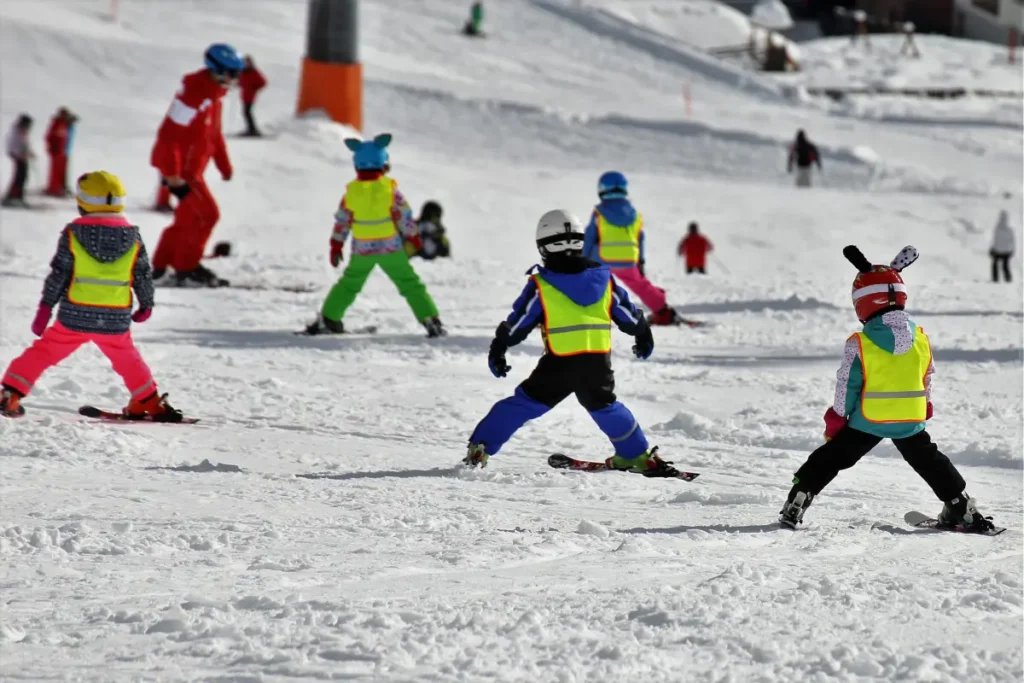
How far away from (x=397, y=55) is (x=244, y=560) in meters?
29.2

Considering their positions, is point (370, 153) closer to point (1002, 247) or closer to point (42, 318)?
point (42, 318)

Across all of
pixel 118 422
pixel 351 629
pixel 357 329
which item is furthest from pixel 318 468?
pixel 357 329

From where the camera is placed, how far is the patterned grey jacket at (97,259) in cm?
679

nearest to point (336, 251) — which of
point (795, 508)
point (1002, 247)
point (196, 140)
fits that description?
point (196, 140)

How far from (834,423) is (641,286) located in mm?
5573

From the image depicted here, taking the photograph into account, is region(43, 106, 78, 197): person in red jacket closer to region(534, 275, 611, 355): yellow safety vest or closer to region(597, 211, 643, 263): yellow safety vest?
region(597, 211, 643, 263): yellow safety vest

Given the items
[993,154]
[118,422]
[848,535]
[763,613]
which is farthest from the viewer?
[993,154]

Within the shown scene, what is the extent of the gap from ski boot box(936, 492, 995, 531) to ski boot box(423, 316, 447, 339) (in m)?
4.96

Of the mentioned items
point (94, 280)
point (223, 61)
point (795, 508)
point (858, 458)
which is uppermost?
point (223, 61)

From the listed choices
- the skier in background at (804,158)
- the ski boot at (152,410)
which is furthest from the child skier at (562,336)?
the skier in background at (804,158)

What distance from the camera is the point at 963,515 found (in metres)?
5.68

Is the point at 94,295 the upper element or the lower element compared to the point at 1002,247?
lower

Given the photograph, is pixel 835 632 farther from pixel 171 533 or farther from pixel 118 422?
pixel 118 422

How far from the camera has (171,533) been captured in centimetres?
494
